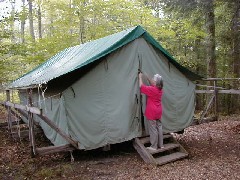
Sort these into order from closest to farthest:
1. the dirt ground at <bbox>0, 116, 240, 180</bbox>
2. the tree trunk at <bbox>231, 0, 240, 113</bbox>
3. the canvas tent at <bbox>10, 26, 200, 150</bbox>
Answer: the dirt ground at <bbox>0, 116, 240, 180</bbox> → the canvas tent at <bbox>10, 26, 200, 150</bbox> → the tree trunk at <bbox>231, 0, 240, 113</bbox>

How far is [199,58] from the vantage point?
17047mm

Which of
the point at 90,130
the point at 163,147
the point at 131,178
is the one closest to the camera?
the point at 131,178

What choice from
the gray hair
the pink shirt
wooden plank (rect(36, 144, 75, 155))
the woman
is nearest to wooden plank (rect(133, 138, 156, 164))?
the woman

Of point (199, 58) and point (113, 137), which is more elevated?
point (199, 58)

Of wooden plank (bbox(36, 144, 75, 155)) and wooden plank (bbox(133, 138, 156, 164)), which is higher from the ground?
wooden plank (bbox(36, 144, 75, 155))

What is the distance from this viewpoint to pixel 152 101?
22.1 feet

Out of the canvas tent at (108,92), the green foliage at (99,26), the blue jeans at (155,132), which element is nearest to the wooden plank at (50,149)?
the canvas tent at (108,92)

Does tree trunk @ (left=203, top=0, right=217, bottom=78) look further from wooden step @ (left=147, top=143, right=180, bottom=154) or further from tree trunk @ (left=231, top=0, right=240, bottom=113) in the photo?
wooden step @ (left=147, top=143, right=180, bottom=154)

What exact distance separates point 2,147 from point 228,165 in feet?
22.5

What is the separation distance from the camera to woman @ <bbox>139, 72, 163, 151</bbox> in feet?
21.9

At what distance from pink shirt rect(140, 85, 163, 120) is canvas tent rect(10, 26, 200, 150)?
498mm

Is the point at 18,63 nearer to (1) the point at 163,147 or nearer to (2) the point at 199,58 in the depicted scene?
(1) the point at 163,147

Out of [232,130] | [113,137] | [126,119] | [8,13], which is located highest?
[8,13]

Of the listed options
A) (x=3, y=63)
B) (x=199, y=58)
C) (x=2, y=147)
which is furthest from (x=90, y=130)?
(x=199, y=58)
